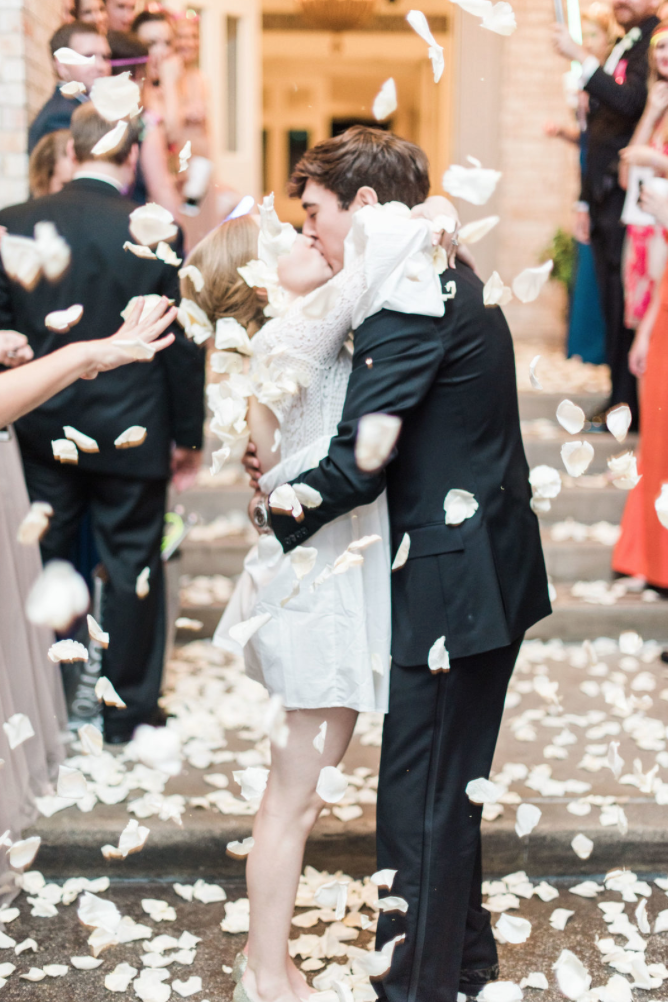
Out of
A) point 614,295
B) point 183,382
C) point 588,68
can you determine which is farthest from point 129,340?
point 614,295

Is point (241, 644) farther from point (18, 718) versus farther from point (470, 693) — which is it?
point (18, 718)

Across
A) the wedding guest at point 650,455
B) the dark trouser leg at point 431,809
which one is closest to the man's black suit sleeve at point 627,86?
the wedding guest at point 650,455

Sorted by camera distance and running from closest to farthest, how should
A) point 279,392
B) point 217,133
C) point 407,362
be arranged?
point 407,362 < point 279,392 < point 217,133

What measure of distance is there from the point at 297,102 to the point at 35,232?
11.4 m

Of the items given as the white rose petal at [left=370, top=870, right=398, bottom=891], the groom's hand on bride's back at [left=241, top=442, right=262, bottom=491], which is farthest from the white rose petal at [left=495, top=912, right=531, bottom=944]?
the groom's hand on bride's back at [left=241, top=442, right=262, bottom=491]

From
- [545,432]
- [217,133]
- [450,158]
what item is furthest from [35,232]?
[450,158]

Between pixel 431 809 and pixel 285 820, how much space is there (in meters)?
0.28

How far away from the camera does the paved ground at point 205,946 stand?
7.43ft

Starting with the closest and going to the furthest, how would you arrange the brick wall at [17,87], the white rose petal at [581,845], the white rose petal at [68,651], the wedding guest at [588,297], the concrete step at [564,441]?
1. the white rose petal at [68,651]
2. the white rose petal at [581,845]
3. the brick wall at [17,87]
4. the concrete step at [564,441]
5. the wedding guest at [588,297]

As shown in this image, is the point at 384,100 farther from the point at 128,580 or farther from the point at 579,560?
the point at 579,560

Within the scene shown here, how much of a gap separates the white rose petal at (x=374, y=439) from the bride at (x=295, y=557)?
0.12 metres

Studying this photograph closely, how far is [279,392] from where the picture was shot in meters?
1.87

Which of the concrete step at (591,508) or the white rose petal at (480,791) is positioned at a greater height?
the white rose petal at (480,791)

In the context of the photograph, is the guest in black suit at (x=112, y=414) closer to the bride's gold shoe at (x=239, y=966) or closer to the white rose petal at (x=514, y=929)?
the bride's gold shoe at (x=239, y=966)
